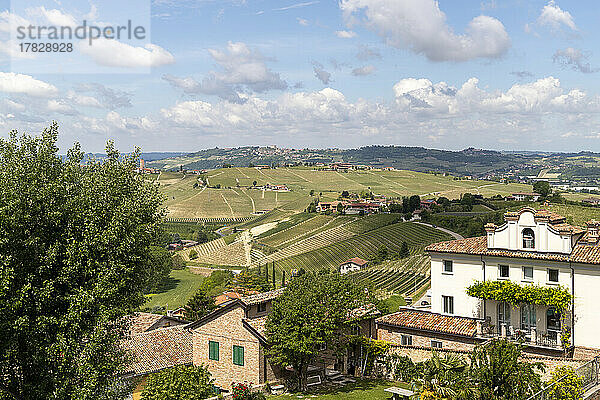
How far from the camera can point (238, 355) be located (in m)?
31.4

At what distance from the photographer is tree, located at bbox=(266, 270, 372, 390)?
28.6 m

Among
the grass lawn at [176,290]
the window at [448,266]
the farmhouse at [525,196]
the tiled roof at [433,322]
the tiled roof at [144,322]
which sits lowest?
the grass lawn at [176,290]

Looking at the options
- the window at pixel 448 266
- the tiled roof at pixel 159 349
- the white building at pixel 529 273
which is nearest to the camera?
the white building at pixel 529 273

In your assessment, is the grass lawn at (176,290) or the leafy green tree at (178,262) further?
the leafy green tree at (178,262)

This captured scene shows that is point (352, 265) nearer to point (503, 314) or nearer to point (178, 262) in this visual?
point (178, 262)

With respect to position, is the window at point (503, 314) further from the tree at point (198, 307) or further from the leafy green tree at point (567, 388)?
the tree at point (198, 307)

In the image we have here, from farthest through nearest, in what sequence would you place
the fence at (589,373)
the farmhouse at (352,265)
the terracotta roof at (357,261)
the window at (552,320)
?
the terracotta roof at (357,261) → the farmhouse at (352,265) → the window at (552,320) → the fence at (589,373)

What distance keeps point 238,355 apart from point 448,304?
41.6ft

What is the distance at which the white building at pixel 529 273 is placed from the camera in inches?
1152

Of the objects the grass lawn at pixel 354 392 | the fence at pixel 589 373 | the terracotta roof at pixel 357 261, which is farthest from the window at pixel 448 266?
the terracotta roof at pixel 357 261

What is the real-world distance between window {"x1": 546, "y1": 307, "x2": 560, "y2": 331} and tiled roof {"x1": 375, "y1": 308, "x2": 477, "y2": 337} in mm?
3740

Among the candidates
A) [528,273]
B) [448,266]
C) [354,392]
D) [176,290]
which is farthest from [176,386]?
[176,290]

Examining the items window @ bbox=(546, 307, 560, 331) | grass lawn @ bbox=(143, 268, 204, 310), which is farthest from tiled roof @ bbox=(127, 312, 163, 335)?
grass lawn @ bbox=(143, 268, 204, 310)

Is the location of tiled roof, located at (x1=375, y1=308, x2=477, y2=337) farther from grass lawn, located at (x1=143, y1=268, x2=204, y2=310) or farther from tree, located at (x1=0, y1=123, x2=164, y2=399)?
grass lawn, located at (x1=143, y1=268, x2=204, y2=310)
